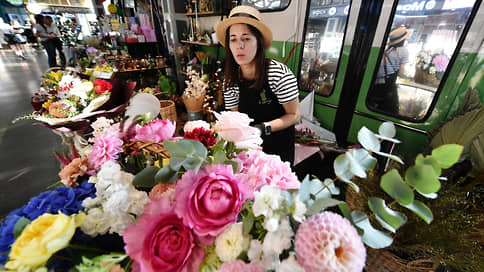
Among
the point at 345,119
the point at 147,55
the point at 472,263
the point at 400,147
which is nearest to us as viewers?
the point at 472,263

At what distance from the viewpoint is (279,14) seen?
106 inches

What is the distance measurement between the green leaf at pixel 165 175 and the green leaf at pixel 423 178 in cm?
45

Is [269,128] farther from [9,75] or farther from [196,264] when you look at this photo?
[9,75]

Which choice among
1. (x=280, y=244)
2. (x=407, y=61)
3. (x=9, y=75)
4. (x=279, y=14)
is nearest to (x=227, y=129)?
(x=280, y=244)

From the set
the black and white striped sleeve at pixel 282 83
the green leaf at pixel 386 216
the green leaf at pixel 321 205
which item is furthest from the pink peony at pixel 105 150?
the black and white striped sleeve at pixel 282 83

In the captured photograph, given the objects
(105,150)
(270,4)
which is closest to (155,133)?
(105,150)

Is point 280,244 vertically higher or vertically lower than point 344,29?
lower

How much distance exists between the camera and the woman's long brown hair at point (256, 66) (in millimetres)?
1505

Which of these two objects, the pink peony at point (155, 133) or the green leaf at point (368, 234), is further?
the pink peony at point (155, 133)

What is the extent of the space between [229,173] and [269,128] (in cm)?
106

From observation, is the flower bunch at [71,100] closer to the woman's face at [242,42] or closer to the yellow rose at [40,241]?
the yellow rose at [40,241]

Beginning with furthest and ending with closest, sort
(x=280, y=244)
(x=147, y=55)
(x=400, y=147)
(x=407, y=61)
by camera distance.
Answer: (x=147, y=55)
(x=400, y=147)
(x=407, y=61)
(x=280, y=244)

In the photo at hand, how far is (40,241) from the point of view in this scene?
326 mm

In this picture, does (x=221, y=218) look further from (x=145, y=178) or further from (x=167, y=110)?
(x=167, y=110)
